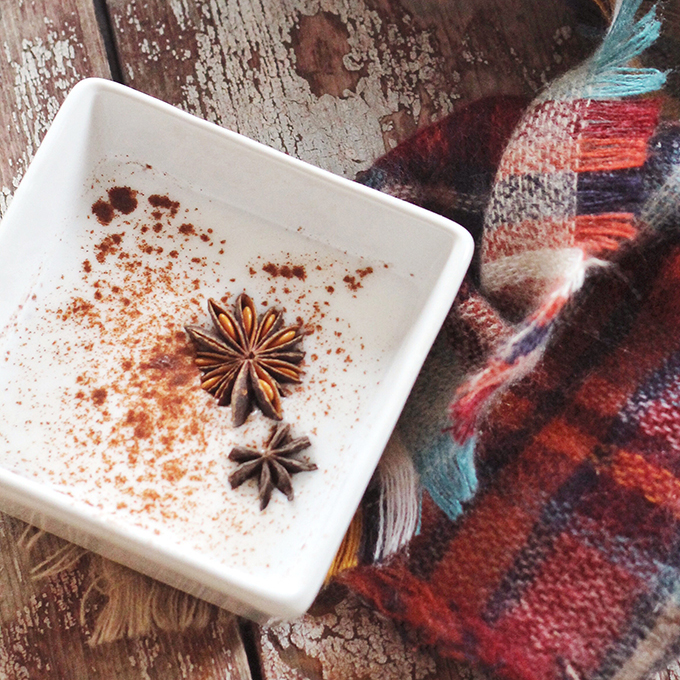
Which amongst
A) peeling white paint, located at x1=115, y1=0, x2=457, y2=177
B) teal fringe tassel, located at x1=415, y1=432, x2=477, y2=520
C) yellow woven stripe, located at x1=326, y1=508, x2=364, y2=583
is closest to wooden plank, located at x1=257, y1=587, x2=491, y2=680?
yellow woven stripe, located at x1=326, y1=508, x2=364, y2=583

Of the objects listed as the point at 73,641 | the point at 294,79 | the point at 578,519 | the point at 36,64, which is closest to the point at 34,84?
the point at 36,64

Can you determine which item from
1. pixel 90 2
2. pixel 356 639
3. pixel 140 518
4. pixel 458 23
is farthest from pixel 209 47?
pixel 356 639

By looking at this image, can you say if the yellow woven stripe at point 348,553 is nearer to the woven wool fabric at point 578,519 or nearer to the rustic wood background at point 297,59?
the woven wool fabric at point 578,519

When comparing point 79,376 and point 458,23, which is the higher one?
point 458,23

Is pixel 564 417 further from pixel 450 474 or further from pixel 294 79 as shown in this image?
pixel 294 79

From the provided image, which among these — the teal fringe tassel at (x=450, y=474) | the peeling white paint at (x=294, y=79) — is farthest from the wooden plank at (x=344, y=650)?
the peeling white paint at (x=294, y=79)

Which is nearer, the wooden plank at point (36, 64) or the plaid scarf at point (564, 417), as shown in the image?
the plaid scarf at point (564, 417)

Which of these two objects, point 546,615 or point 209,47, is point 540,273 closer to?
point 546,615
